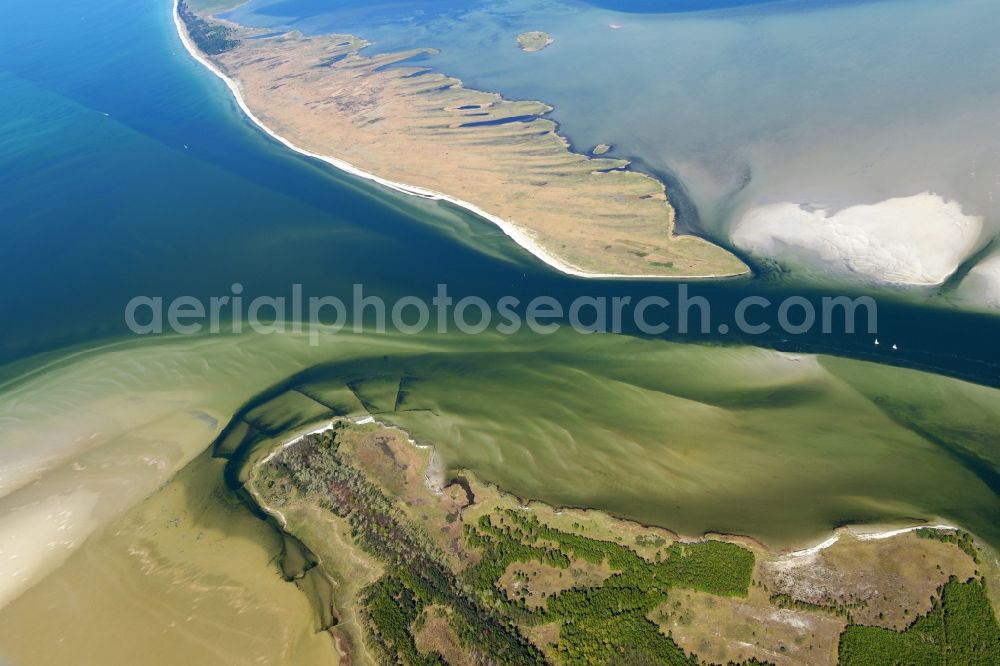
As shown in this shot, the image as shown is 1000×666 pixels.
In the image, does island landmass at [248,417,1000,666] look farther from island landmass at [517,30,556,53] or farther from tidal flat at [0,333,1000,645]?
island landmass at [517,30,556,53]

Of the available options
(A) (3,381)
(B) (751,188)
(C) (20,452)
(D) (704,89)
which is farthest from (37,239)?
(D) (704,89)

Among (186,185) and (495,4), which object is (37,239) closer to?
(186,185)

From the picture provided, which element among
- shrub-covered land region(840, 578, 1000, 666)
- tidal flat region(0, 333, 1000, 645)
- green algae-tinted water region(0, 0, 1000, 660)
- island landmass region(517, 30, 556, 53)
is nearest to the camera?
shrub-covered land region(840, 578, 1000, 666)

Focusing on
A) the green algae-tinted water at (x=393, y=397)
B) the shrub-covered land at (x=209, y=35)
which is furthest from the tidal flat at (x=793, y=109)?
the shrub-covered land at (x=209, y=35)

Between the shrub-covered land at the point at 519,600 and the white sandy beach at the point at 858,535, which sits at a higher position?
the white sandy beach at the point at 858,535

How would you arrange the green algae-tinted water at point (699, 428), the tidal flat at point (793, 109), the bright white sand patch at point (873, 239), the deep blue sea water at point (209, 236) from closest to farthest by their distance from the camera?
the green algae-tinted water at point (699, 428) < the bright white sand patch at point (873, 239) < the deep blue sea water at point (209, 236) < the tidal flat at point (793, 109)

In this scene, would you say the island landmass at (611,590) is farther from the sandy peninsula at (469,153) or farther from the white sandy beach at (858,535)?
the sandy peninsula at (469,153)

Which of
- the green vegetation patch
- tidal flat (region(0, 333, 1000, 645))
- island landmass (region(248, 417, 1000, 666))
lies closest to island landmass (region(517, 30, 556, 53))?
tidal flat (region(0, 333, 1000, 645))
